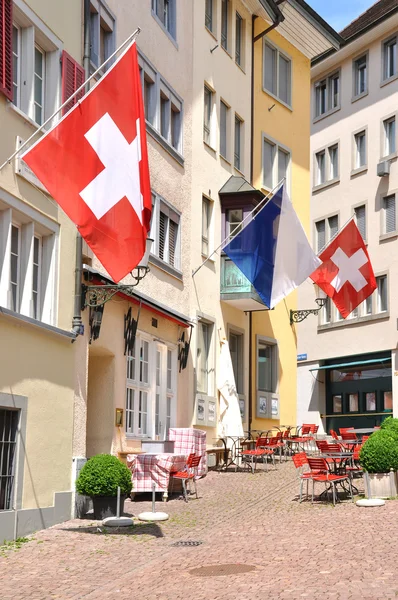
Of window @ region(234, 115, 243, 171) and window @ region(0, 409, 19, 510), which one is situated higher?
window @ region(234, 115, 243, 171)

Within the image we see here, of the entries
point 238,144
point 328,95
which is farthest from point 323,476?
point 328,95

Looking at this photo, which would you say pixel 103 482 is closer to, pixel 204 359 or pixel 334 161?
pixel 204 359

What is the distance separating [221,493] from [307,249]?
558 cm

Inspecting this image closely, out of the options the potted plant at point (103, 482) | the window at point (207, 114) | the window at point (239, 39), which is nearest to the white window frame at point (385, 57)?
the window at point (239, 39)

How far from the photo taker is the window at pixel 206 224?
2605cm

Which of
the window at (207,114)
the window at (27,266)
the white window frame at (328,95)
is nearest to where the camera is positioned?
the window at (27,266)

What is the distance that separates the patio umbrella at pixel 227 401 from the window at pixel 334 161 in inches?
723

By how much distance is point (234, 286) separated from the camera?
86.9ft

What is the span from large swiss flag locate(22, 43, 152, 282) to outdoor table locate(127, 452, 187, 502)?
687cm

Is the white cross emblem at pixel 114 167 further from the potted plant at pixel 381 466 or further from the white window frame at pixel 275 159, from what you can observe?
the white window frame at pixel 275 159

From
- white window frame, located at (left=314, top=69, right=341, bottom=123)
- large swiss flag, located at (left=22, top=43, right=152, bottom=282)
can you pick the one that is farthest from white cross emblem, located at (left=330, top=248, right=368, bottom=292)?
white window frame, located at (left=314, top=69, right=341, bottom=123)

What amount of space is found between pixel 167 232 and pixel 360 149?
1957 centimetres

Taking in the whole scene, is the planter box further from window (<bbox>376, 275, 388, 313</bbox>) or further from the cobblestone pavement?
window (<bbox>376, 275, 388, 313</bbox>)

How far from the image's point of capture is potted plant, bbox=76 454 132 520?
621 inches
